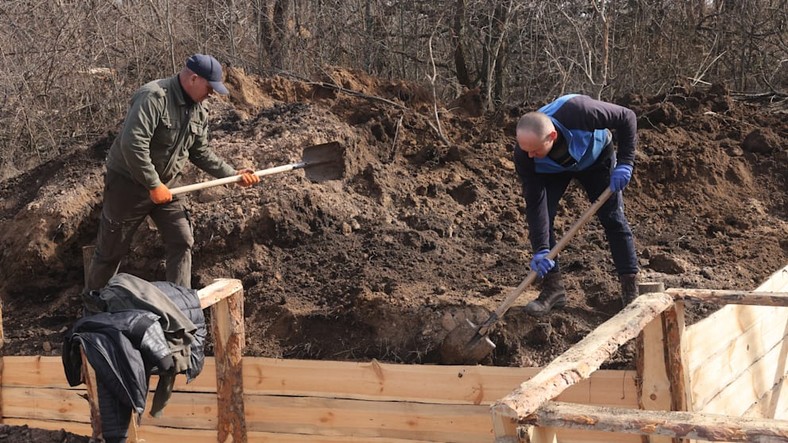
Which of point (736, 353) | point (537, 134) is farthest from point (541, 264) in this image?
point (736, 353)

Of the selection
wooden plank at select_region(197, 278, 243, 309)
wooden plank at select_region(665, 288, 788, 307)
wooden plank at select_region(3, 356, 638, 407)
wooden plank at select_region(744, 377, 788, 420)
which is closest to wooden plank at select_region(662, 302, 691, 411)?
wooden plank at select_region(665, 288, 788, 307)

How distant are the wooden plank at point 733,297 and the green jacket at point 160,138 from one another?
3.22m

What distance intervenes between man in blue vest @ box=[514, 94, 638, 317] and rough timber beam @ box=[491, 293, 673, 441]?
1349 millimetres

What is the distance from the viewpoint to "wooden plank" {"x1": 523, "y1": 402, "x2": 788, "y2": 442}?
204 centimetres

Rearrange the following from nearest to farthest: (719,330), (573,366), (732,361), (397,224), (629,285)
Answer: (573,366), (719,330), (732,361), (629,285), (397,224)

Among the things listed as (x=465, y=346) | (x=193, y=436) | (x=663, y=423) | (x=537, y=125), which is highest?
(x=537, y=125)

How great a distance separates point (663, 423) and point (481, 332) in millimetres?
2782

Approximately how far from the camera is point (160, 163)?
546 cm

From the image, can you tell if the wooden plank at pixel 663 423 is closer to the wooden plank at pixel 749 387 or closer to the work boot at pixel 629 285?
the wooden plank at pixel 749 387

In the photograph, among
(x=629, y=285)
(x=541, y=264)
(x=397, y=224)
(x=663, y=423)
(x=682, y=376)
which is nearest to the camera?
(x=663, y=423)

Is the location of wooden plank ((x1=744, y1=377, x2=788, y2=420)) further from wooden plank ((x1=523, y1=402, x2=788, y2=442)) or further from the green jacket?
the green jacket

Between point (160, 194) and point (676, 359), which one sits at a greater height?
point (160, 194)

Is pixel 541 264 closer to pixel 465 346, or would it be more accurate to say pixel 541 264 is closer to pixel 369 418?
pixel 465 346

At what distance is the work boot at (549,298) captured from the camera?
512 cm
